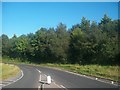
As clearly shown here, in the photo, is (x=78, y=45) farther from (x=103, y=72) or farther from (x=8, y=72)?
(x=103, y=72)

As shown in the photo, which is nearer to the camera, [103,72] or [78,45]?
[103,72]

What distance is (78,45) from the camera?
100 meters

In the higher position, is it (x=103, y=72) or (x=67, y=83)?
(x=103, y=72)

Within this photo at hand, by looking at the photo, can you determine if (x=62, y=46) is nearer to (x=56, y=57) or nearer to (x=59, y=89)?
(x=56, y=57)

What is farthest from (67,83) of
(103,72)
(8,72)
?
(8,72)

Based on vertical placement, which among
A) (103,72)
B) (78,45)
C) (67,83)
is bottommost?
(67,83)

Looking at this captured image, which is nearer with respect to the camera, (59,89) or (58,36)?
(59,89)

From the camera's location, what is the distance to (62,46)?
108250 mm

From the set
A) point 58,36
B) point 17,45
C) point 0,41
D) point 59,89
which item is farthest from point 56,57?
point 59,89

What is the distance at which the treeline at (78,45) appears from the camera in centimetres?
8612

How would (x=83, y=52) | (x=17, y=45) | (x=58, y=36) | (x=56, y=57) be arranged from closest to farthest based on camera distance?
(x=83, y=52) → (x=56, y=57) → (x=58, y=36) → (x=17, y=45)

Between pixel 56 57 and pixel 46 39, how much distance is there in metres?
14.8

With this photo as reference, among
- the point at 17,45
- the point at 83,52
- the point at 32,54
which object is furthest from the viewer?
the point at 17,45

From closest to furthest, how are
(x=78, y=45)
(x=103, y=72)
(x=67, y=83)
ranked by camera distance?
(x=67, y=83), (x=103, y=72), (x=78, y=45)
